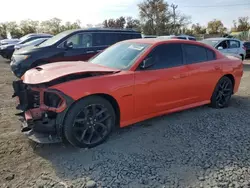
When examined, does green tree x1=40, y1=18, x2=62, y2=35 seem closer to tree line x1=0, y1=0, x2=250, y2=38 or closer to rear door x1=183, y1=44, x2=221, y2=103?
tree line x1=0, y1=0, x2=250, y2=38

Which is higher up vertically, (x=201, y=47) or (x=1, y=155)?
(x=201, y=47)

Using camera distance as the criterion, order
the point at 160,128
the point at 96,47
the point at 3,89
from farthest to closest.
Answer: the point at 96,47 < the point at 3,89 < the point at 160,128

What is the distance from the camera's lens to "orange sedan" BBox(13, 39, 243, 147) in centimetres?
323

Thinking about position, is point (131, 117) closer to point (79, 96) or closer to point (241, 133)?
point (79, 96)

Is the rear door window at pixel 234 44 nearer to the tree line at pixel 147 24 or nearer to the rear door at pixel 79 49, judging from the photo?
the rear door at pixel 79 49

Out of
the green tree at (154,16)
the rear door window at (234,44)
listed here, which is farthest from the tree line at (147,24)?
the rear door window at (234,44)

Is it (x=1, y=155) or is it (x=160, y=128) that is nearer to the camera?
(x=1, y=155)

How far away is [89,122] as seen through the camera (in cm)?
343

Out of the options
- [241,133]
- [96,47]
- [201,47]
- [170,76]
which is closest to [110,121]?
[170,76]

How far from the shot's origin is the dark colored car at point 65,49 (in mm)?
7414

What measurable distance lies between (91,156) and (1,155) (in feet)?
4.13

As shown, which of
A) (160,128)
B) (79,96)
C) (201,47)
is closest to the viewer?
(79,96)

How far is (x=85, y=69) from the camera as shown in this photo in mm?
3568

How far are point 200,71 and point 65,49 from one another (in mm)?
4612
